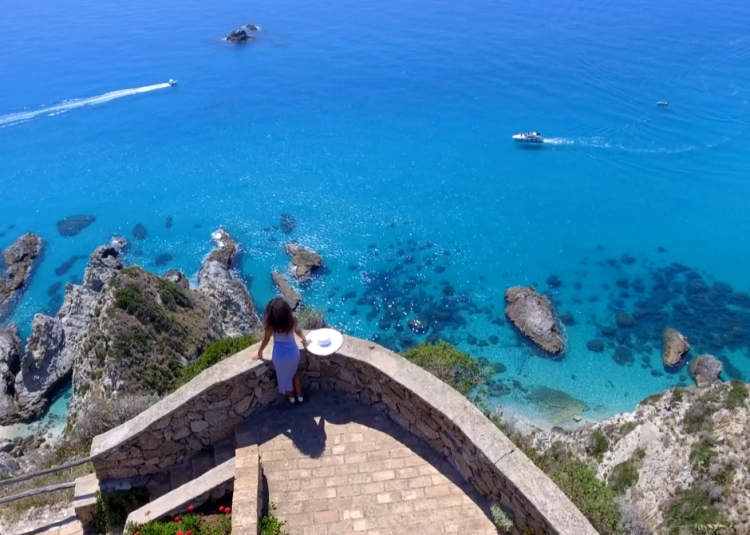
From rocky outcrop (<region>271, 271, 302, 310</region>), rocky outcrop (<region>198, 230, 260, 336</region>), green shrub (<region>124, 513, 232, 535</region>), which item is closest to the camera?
green shrub (<region>124, 513, 232, 535</region>)

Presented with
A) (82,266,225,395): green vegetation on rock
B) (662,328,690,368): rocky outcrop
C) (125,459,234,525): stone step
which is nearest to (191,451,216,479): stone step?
(125,459,234,525): stone step

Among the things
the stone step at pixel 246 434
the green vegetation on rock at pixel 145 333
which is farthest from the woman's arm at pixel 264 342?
the green vegetation on rock at pixel 145 333

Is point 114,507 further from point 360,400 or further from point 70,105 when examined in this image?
point 70,105

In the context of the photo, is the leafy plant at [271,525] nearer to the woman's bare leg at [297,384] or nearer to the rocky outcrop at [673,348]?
the woman's bare leg at [297,384]

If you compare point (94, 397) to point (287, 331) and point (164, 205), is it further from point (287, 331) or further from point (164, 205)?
point (164, 205)

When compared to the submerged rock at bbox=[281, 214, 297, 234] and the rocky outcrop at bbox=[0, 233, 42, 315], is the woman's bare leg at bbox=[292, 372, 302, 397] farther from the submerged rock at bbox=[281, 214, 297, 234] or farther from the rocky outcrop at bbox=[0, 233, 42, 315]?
the rocky outcrop at bbox=[0, 233, 42, 315]

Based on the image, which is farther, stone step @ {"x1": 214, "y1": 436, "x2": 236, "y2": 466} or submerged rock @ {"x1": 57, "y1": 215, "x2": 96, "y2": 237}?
submerged rock @ {"x1": 57, "y1": 215, "x2": 96, "y2": 237}
